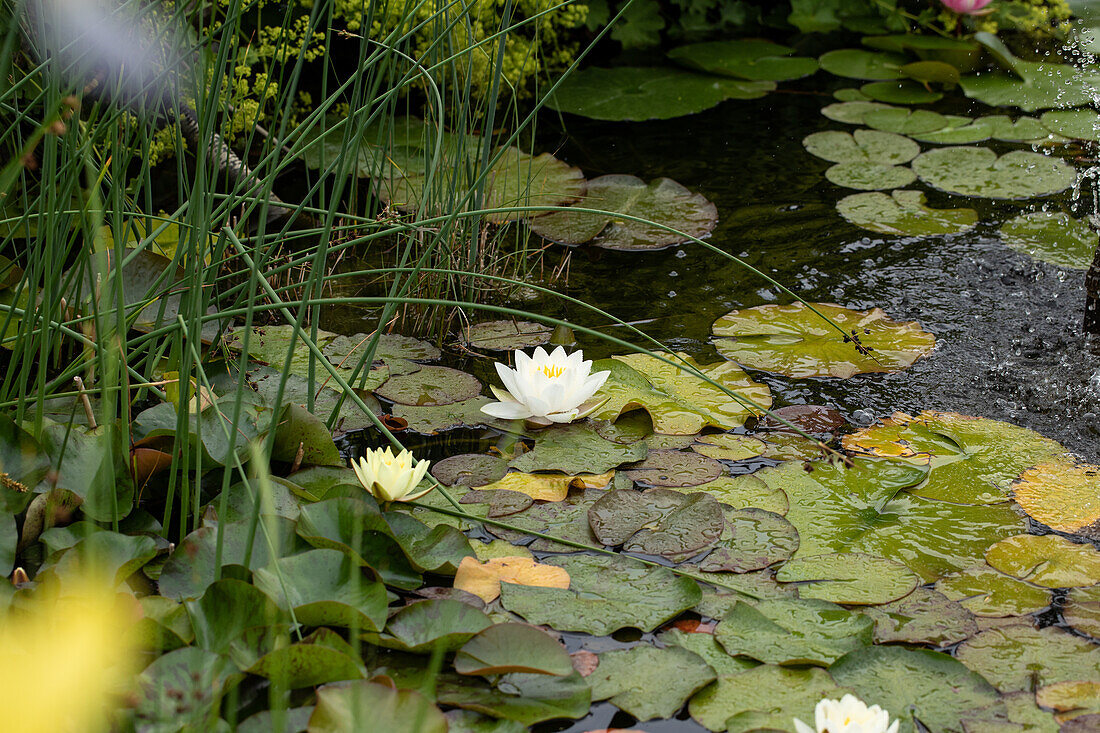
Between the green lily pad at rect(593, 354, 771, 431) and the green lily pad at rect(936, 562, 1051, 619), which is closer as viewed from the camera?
the green lily pad at rect(936, 562, 1051, 619)

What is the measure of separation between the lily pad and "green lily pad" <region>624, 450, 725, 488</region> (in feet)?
1.56

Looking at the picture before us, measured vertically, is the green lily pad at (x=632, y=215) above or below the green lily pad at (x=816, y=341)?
above

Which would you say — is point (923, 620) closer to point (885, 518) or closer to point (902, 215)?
point (885, 518)

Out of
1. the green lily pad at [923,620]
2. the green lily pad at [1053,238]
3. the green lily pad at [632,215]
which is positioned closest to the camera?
the green lily pad at [923,620]

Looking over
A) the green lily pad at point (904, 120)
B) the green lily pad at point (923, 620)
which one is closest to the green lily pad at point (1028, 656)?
the green lily pad at point (923, 620)

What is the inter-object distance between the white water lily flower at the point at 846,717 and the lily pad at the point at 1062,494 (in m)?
0.60

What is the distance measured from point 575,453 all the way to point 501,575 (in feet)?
1.11

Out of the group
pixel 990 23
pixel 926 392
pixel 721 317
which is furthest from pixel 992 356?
pixel 990 23

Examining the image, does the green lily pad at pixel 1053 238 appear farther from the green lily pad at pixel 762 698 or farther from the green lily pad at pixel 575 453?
the green lily pad at pixel 762 698

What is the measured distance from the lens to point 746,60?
141 inches

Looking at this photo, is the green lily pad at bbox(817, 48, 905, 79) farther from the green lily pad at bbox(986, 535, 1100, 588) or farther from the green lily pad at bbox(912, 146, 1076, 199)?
the green lily pad at bbox(986, 535, 1100, 588)

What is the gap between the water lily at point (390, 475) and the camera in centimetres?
124

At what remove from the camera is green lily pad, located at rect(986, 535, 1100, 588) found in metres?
1.22

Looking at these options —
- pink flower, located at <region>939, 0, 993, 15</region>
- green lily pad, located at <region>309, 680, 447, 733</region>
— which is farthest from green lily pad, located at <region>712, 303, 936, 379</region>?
pink flower, located at <region>939, 0, 993, 15</region>
